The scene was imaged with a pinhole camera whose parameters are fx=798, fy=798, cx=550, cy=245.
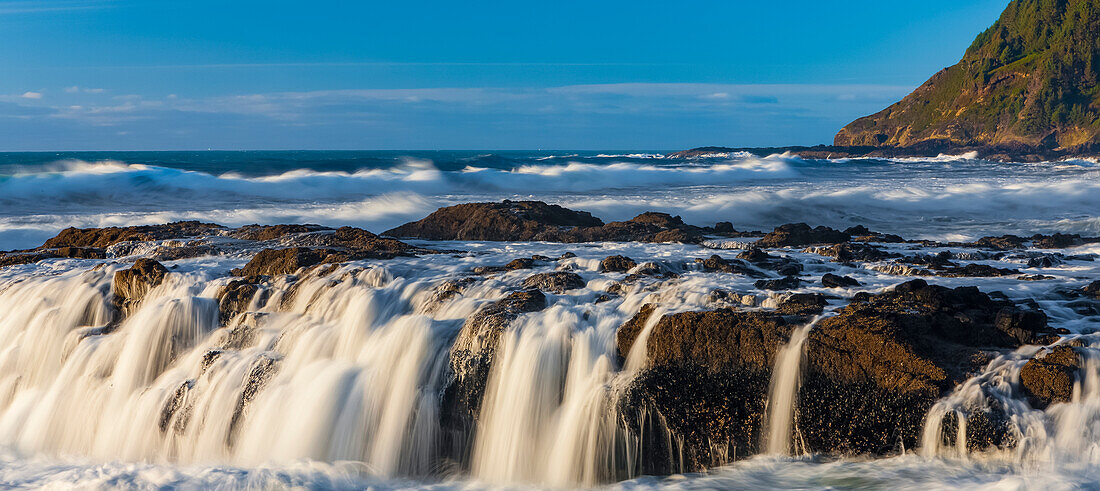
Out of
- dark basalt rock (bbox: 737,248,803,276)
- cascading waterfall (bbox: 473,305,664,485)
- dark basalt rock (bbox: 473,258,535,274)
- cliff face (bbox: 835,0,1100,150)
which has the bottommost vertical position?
cascading waterfall (bbox: 473,305,664,485)

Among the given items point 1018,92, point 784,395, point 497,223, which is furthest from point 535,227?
point 1018,92

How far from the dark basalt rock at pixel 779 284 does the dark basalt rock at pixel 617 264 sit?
134 cm

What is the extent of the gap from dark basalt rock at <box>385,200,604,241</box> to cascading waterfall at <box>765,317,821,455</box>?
683 centimetres

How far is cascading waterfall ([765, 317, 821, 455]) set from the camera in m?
5.35

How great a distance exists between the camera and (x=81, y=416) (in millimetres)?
7195

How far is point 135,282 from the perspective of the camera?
8.48 metres

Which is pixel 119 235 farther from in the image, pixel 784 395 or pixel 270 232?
pixel 784 395

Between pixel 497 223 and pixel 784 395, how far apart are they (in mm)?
7824

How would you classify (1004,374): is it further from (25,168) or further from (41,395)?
(25,168)

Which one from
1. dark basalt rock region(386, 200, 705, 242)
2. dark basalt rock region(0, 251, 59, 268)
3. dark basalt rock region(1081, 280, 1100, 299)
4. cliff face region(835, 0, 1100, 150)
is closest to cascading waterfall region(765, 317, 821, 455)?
dark basalt rock region(1081, 280, 1100, 299)

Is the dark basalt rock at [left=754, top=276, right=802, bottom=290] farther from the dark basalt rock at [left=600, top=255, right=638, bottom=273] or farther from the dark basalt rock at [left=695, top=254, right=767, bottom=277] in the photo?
the dark basalt rock at [left=600, top=255, right=638, bottom=273]

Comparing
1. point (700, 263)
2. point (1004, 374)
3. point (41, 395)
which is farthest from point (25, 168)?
point (1004, 374)

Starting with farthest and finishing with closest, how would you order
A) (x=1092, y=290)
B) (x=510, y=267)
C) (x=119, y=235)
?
1. (x=119, y=235)
2. (x=510, y=267)
3. (x=1092, y=290)

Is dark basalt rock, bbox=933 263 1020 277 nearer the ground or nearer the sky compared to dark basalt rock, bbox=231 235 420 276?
nearer the ground
